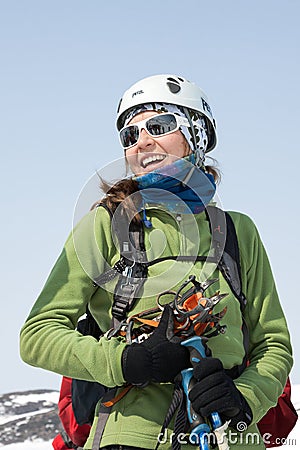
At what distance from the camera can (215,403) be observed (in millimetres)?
3291

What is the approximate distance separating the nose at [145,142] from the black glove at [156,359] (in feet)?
2.88

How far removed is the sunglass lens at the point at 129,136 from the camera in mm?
3955

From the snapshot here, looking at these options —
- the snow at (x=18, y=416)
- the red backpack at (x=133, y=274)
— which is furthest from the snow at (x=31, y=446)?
the red backpack at (x=133, y=274)

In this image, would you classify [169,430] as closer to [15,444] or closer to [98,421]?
[98,421]

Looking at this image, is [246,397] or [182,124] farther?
[182,124]

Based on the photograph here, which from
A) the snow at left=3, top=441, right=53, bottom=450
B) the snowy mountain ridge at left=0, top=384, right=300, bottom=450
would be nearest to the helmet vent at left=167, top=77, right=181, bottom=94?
the snowy mountain ridge at left=0, top=384, right=300, bottom=450

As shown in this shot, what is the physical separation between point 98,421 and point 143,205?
918mm

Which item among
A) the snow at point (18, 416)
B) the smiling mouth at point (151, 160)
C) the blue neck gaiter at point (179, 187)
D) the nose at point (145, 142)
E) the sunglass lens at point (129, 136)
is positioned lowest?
the snow at point (18, 416)

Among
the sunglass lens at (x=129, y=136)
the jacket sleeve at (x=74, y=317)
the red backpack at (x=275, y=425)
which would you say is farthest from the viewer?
the red backpack at (x=275, y=425)

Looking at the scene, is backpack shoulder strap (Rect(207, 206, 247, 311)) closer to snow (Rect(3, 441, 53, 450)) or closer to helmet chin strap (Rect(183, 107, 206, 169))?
helmet chin strap (Rect(183, 107, 206, 169))

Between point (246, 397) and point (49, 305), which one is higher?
point (49, 305)

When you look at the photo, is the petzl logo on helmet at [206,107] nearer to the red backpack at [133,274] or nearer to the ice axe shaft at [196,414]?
the red backpack at [133,274]

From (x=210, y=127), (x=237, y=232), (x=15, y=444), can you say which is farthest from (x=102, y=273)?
(x=15, y=444)

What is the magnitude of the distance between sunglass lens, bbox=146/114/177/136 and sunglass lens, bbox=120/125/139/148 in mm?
66
